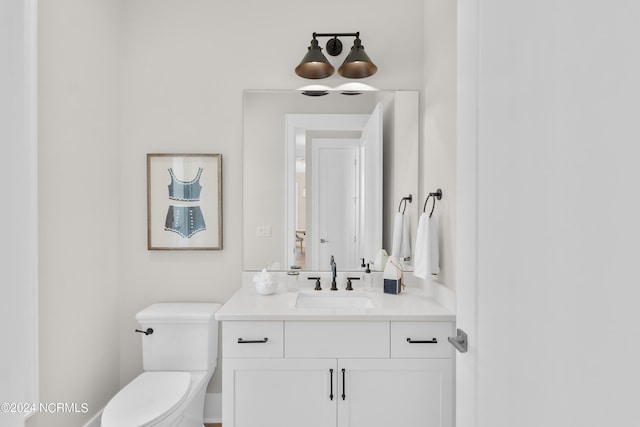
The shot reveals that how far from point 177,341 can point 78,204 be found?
2.92ft

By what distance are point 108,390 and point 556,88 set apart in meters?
2.53

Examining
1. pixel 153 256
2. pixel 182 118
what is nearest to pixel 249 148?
pixel 182 118

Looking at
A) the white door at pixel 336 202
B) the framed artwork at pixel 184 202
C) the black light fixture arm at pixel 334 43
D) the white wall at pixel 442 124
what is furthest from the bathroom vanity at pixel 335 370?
the black light fixture arm at pixel 334 43

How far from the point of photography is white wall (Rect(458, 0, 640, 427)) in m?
0.49

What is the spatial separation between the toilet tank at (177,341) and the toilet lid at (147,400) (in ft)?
0.32

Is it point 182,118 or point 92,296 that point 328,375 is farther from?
point 182,118

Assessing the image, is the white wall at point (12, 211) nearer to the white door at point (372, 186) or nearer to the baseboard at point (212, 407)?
the white door at point (372, 186)

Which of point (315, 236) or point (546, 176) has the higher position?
point (546, 176)

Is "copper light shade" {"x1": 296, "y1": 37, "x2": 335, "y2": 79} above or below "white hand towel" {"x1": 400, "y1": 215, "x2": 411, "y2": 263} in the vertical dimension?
above

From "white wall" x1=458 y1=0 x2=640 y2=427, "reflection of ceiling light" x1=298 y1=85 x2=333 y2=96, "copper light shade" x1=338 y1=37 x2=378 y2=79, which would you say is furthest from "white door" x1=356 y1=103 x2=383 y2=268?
"white wall" x1=458 y1=0 x2=640 y2=427

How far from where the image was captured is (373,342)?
164 cm

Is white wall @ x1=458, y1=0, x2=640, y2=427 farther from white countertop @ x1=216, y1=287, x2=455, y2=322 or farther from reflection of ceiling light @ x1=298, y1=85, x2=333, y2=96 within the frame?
reflection of ceiling light @ x1=298, y1=85, x2=333, y2=96

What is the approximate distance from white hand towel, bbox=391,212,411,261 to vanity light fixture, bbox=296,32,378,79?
883mm

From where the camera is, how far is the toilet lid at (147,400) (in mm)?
1496
